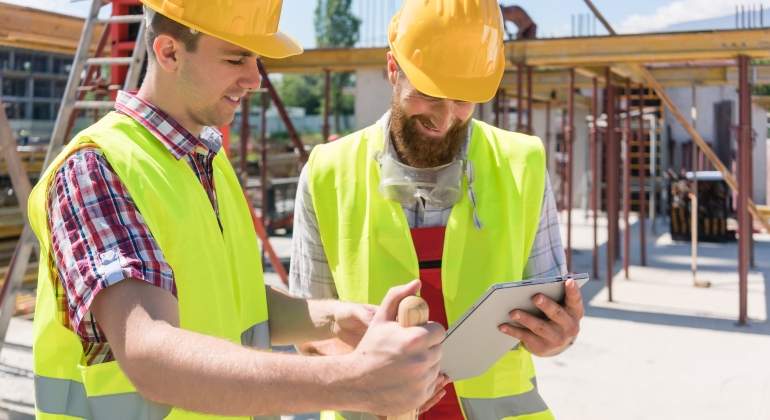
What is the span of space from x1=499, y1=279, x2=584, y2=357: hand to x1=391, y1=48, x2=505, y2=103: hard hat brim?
22.8 inches

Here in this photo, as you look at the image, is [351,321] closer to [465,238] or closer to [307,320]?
[307,320]

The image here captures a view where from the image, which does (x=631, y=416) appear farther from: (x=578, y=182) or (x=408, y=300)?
(x=578, y=182)

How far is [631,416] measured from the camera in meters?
5.21

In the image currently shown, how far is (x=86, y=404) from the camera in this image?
136 centimetres

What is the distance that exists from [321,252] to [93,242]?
980mm

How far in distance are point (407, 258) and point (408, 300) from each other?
2.43 ft

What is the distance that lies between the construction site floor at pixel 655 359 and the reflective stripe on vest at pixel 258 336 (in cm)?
385

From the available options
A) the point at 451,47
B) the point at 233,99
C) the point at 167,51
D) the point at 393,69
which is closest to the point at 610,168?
the point at 393,69

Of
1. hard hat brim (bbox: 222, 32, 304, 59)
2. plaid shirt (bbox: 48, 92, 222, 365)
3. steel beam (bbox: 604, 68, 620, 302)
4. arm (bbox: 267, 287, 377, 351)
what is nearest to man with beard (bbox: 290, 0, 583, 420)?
arm (bbox: 267, 287, 377, 351)

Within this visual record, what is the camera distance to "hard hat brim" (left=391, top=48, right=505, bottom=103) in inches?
77.5

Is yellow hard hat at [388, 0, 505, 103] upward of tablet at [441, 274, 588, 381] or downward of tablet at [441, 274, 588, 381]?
upward

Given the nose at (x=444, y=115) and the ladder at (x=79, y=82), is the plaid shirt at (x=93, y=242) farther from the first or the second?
the ladder at (x=79, y=82)

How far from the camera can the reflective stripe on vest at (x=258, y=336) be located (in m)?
1.67

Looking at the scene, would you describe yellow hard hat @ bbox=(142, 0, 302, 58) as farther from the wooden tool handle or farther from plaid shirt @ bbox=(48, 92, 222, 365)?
the wooden tool handle
